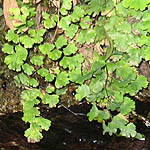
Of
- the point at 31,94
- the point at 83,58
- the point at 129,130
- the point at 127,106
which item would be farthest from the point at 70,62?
the point at 129,130

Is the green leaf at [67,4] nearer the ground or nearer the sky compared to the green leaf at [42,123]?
nearer the sky

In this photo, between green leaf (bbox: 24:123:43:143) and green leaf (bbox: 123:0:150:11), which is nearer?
green leaf (bbox: 123:0:150:11)

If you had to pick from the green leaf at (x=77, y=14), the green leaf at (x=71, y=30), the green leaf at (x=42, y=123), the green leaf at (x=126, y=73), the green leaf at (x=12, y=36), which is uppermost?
the green leaf at (x=77, y=14)

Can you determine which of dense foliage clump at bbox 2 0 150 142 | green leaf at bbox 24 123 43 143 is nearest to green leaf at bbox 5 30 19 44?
dense foliage clump at bbox 2 0 150 142

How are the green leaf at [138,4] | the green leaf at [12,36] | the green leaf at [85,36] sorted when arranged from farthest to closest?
the green leaf at [85,36] → the green leaf at [12,36] → the green leaf at [138,4]

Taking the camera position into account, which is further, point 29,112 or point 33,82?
point 33,82

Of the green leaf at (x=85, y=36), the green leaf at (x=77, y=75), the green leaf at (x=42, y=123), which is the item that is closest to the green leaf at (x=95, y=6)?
the green leaf at (x=85, y=36)

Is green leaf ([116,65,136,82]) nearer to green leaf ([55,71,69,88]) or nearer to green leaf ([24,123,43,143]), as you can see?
green leaf ([55,71,69,88])

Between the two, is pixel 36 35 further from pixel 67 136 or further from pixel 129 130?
pixel 129 130

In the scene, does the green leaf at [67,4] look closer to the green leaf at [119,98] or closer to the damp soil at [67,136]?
the green leaf at [119,98]

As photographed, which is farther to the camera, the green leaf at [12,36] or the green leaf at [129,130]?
the green leaf at [129,130]

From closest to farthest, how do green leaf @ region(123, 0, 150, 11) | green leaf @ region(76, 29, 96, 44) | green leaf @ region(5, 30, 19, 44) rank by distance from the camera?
1. green leaf @ region(123, 0, 150, 11)
2. green leaf @ region(5, 30, 19, 44)
3. green leaf @ region(76, 29, 96, 44)
